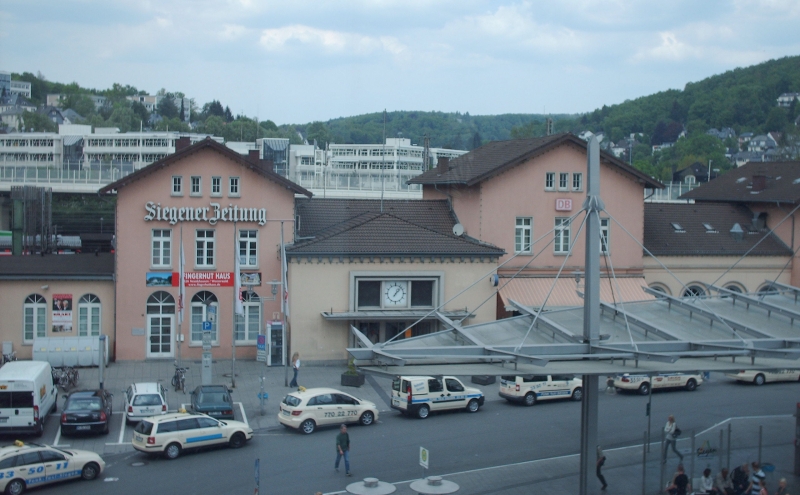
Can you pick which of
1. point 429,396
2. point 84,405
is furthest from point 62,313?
point 429,396

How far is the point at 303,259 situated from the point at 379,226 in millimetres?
3752

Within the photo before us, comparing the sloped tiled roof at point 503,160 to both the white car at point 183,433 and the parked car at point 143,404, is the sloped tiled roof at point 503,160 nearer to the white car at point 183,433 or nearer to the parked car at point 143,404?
the parked car at point 143,404

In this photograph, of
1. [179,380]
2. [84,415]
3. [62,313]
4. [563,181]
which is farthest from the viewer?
[563,181]

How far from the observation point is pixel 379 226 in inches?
1389

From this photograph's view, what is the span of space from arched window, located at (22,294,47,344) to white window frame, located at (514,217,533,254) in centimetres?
2009

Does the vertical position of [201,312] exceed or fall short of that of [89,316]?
it exceeds it

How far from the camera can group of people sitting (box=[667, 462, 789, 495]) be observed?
1812 cm

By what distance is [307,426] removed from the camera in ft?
79.8

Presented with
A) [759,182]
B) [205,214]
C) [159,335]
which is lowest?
[159,335]

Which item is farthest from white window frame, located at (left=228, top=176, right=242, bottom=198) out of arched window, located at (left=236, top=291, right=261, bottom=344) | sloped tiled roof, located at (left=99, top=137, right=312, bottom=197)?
arched window, located at (left=236, top=291, right=261, bottom=344)

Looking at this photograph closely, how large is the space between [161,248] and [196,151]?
4176 mm

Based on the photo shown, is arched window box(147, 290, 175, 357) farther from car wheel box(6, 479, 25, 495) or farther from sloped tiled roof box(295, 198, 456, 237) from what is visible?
car wheel box(6, 479, 25, 495)

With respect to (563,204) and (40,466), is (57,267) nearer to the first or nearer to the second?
(40,466)

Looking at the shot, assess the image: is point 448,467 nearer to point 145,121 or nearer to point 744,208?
point 744,208
